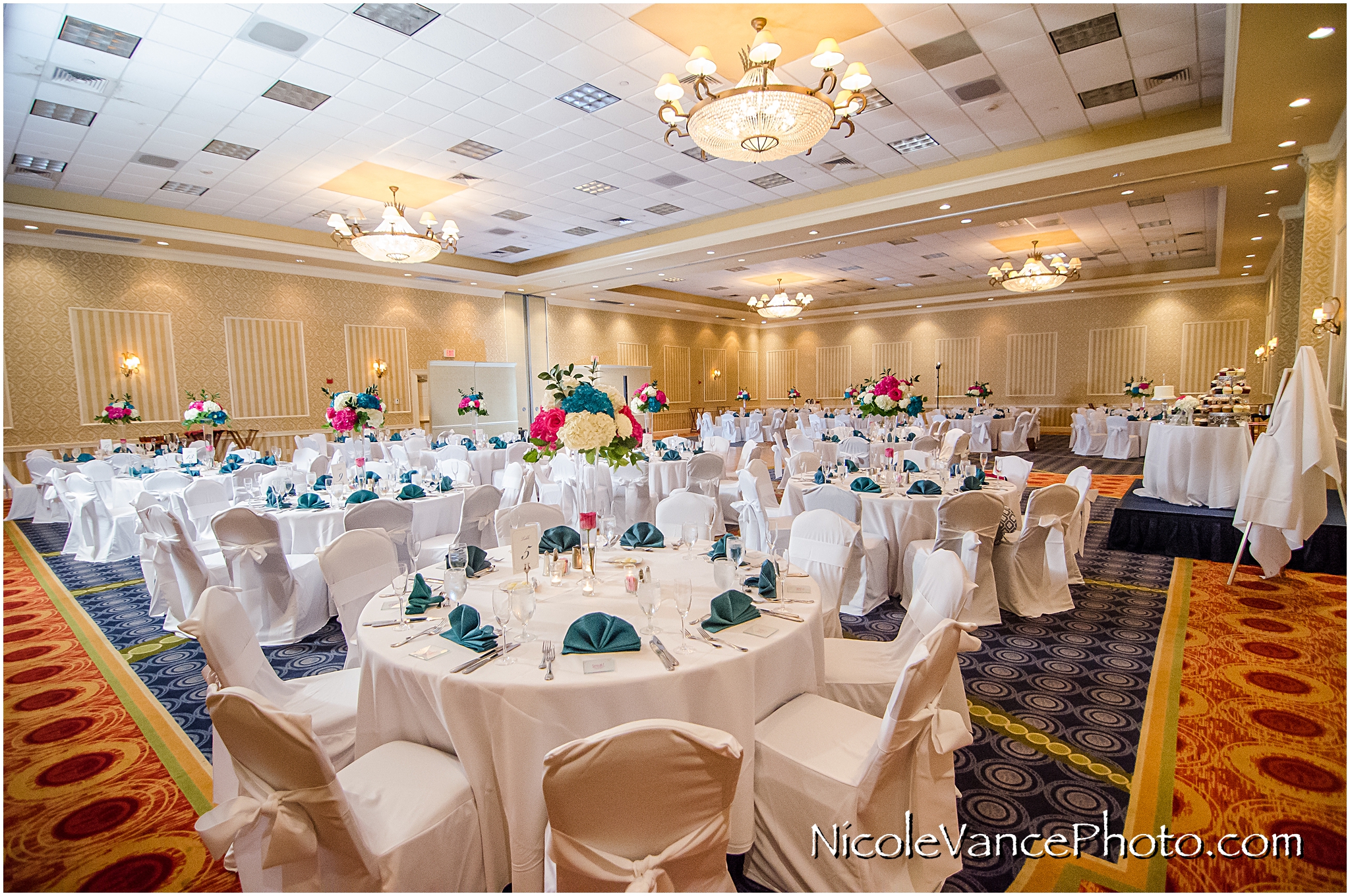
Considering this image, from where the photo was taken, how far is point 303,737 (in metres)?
1.54

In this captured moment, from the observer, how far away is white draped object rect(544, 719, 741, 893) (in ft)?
4.48

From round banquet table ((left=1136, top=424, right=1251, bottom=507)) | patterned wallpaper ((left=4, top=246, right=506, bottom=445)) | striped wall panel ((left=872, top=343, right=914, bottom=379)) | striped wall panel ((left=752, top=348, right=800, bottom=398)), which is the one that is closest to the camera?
round banquet table ((left=1136, top=424, right=1251, bottom=507))

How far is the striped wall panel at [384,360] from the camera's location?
1261 centimetres

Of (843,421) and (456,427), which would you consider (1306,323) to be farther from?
(456,427)

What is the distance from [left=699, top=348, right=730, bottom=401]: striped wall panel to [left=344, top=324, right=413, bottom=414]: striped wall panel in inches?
417

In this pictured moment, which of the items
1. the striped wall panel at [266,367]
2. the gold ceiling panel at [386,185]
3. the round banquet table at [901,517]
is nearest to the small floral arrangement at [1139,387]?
the round banquet table at [901,517]

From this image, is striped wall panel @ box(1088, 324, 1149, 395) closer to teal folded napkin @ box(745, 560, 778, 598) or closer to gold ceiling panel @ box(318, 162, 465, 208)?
gold ceiling panel @ box(318, 162, 465, 208)

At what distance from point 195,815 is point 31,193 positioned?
9609 millimetres

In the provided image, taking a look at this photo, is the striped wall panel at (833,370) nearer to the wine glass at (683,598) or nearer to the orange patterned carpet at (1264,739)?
the orange patterned carpet at (1264,739)

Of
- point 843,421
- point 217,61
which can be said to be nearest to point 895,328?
point 843,421

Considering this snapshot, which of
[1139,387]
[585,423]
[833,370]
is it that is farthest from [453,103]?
[833,370]

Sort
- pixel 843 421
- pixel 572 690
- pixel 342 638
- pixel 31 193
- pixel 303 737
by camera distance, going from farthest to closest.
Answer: pixel 843 421 → pixel 31 193 → pixel 342 638 → pixel 572 690 → pixel 303 737

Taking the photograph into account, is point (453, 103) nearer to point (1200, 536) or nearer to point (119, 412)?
point (119, 412)

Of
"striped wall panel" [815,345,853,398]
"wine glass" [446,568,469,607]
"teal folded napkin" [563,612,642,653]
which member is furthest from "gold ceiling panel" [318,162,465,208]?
"striped wall panel" [815,345,853,398]
